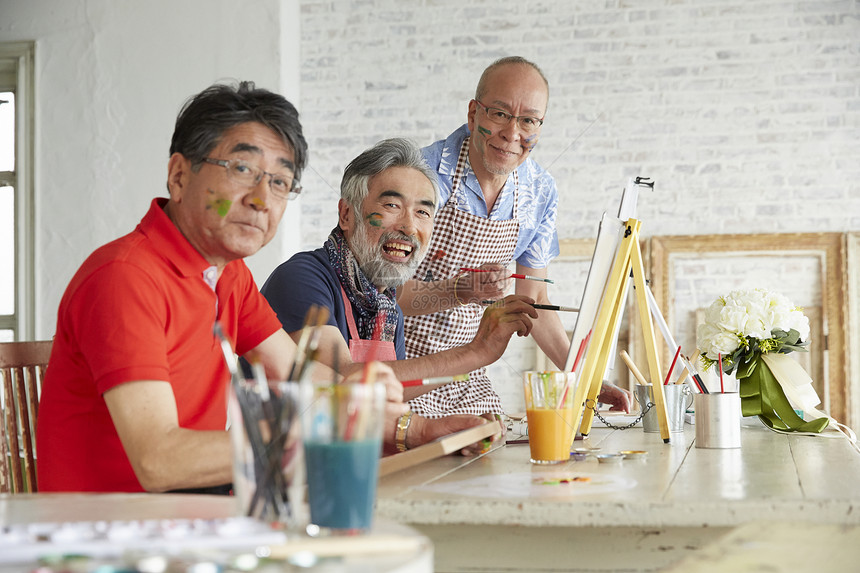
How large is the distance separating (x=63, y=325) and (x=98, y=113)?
12.2 ft

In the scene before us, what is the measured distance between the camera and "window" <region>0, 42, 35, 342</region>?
4.93 m

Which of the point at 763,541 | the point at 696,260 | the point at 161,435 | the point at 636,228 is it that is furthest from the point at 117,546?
the point at 696,260

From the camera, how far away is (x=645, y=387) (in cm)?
230

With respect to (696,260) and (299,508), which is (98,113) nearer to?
(696,260)

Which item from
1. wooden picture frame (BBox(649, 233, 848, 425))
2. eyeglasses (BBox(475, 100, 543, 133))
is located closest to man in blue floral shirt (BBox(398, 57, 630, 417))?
eyeglasses (BBox(475, 100, 543, 133))

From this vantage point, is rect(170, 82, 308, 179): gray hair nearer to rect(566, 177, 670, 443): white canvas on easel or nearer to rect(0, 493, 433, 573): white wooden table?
rect(566, 177, 670, 443): white canvas on easel

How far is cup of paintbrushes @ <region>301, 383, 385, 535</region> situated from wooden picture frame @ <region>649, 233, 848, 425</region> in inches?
159

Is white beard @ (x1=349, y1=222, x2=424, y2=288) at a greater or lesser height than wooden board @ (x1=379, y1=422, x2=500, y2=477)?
greater

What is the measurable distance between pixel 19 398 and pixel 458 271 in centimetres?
156

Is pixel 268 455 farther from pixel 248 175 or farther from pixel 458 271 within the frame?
pixel 458 271

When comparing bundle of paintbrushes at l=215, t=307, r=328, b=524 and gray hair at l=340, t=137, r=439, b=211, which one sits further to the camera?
gray hair at l=340, t=137, r=439, b=211

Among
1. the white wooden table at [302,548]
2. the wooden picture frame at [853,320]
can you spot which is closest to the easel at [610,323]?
the white wooden table at [302,548]

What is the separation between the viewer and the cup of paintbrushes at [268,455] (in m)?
0.91

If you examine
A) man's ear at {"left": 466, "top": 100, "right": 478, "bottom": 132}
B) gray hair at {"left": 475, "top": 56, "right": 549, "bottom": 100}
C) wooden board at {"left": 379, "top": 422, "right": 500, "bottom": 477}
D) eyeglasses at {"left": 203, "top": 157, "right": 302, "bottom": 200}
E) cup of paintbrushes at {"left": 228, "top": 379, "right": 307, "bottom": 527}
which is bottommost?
wooden board at {"left": 379, "top": 422, "right": 500, "bottom": 477}
